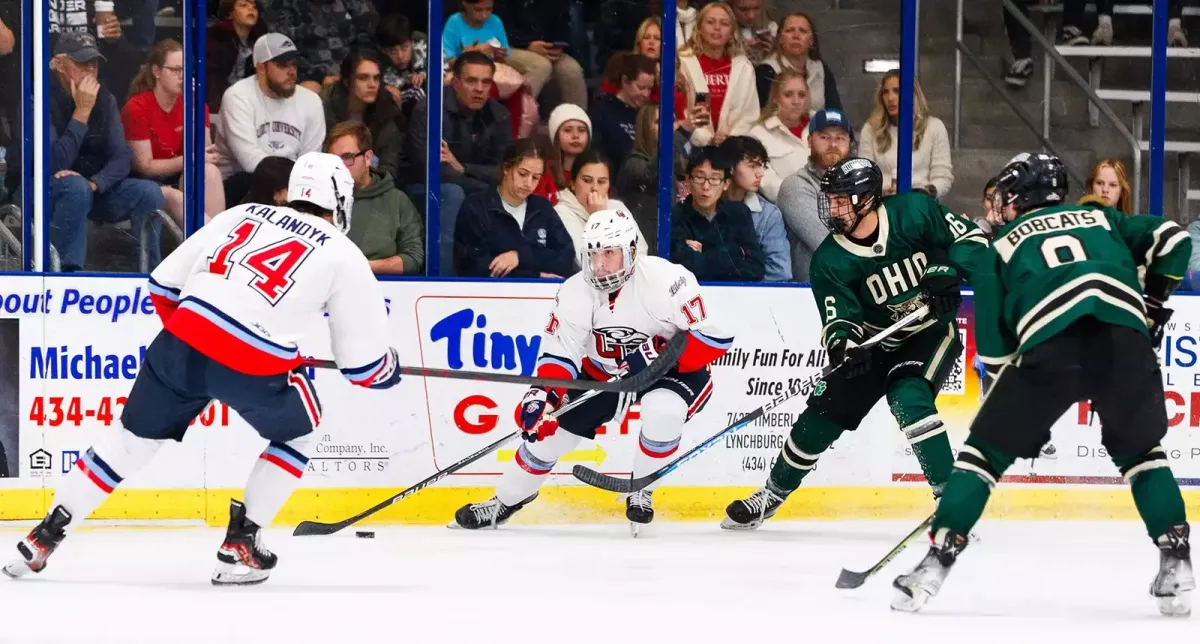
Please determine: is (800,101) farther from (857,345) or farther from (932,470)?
(932,470)

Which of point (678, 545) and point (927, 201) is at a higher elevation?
point (927, 201)

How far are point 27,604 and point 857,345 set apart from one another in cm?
246

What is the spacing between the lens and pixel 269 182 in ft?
17.3

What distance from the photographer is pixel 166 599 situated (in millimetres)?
3734

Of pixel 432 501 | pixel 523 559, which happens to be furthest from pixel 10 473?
pixel 523 559

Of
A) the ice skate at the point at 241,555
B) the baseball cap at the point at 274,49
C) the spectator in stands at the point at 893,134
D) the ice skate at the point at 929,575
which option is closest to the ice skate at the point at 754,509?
the spectator in stands at the point at 893,134

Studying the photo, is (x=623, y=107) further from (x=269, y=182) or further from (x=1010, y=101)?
(x=1010, y=101)

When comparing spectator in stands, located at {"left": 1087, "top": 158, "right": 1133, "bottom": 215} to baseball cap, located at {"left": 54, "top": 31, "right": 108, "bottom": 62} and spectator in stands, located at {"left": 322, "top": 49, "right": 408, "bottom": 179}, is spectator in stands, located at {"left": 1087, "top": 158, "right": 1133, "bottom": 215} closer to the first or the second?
spectator in stands, located at {"left": 322, "top": 49, "right": 408, "bottom": 179}

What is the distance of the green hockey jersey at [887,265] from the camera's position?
479cm

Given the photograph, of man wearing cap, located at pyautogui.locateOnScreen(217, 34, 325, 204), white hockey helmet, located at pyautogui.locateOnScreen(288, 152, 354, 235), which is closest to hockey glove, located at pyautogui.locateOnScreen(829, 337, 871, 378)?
white hockey helmet, located at pyautogui.locateOnScreen(288, 152, 354, 235)

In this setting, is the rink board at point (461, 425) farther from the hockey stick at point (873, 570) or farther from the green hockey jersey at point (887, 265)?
the hockey stick at point (873, 570)

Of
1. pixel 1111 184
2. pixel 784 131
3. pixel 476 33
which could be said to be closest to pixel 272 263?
pixel 476 33

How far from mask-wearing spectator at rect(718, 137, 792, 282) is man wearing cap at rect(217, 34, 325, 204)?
1.43m

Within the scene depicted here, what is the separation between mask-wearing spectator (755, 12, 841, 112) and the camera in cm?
567
